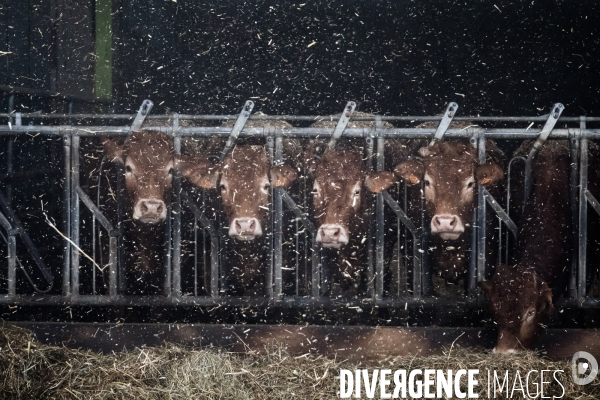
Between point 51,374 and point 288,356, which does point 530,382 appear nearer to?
point 288,356

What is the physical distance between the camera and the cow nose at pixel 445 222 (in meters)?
4.43

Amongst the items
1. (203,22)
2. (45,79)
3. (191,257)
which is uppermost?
(203,22)

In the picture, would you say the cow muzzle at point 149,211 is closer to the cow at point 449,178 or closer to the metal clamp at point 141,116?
the metal clamp at point 141,116

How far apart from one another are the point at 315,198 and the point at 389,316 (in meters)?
1.26

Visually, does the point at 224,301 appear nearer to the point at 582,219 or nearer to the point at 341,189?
the point at 341,189

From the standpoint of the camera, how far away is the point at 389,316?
5.29 m

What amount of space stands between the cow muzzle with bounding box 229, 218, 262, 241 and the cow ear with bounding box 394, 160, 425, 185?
1.00m

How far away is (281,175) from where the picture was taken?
14.6ft

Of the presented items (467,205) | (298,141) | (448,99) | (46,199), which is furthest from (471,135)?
(448,99)

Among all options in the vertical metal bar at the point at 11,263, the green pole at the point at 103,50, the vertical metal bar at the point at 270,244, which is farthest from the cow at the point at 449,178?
the green pole at the point at 103,50

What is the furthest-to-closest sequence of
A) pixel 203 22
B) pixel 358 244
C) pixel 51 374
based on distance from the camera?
1. pixel 203 22
2. pixel 358 244
3. pixel 51 374

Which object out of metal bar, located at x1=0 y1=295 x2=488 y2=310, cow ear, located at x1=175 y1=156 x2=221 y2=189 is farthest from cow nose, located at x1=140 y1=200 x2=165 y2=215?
metal bar, located at x1=0 y1=295 x2=488 y2=310

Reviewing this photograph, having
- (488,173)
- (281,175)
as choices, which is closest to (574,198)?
(488,173)

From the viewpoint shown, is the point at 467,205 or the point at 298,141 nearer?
the point at 467,205
